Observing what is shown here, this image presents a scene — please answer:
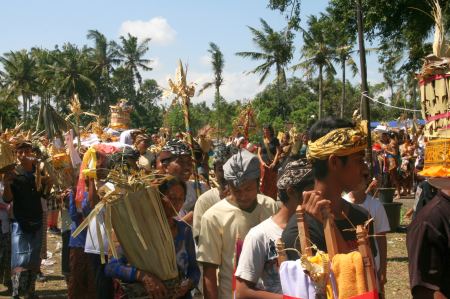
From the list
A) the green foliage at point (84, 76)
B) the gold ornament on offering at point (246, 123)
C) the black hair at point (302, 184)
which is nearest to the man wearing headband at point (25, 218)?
the gold ornament on offering at point (246, 123)

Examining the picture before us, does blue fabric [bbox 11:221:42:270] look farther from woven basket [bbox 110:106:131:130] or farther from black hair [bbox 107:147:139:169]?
woven basket [bbox 110:106:131:130]

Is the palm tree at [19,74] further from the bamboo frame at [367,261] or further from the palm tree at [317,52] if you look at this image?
the bamboo frame at [367,261]

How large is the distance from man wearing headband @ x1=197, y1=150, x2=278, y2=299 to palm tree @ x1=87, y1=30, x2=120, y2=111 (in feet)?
245

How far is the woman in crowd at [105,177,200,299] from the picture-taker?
392 cm

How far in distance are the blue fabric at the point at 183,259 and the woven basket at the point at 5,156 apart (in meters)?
4.30

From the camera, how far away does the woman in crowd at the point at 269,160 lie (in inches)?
505

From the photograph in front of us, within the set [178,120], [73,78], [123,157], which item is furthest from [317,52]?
[123,157]

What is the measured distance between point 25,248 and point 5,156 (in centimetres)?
129

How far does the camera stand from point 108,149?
21.7 feet

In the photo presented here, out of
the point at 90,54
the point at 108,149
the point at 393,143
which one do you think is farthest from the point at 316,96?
the point at 108,149

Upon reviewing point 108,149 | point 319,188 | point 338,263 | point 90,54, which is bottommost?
point 338,263

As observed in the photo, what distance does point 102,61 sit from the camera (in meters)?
79.4

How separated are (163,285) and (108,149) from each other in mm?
2978

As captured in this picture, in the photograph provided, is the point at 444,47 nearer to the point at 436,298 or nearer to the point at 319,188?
the point at 319,188
